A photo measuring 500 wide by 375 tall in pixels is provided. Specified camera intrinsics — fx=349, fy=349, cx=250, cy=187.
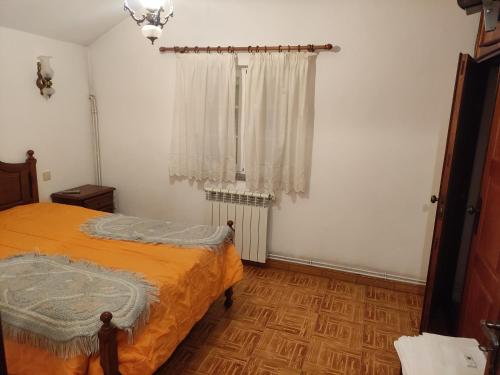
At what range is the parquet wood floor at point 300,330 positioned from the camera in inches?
87.0

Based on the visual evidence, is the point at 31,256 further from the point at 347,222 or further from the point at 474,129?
the point at 474,129

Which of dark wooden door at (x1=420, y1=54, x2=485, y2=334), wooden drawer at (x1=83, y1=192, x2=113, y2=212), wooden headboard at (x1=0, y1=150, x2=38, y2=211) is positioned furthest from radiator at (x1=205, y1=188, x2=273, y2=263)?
wooden headboard at (x1=0, y1=150, x2=38, y2=211)

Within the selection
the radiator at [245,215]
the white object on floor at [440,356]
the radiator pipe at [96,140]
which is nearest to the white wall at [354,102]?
the radiator at [245,215]

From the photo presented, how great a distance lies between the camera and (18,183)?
125 inches

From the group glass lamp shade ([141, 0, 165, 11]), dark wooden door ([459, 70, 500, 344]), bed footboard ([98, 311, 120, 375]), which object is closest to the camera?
bed footboard ([98, 311, 120, 375])

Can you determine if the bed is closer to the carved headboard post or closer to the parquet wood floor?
the carved headboard post

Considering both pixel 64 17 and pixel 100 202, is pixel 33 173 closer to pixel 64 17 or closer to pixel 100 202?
pixel 100 202

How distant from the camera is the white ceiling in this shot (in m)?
2.85

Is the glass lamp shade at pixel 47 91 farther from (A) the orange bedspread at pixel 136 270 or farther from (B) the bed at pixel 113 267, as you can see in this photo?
(A) the orange bedspread at pixel 136 270

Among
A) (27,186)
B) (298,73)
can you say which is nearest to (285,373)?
(298,73)

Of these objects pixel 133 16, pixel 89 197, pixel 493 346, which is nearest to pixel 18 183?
pixel 89 197

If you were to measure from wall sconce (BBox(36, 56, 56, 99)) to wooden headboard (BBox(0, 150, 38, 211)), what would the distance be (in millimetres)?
600

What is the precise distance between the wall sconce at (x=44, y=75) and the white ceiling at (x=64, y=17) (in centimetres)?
27

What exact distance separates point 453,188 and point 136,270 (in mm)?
2010
